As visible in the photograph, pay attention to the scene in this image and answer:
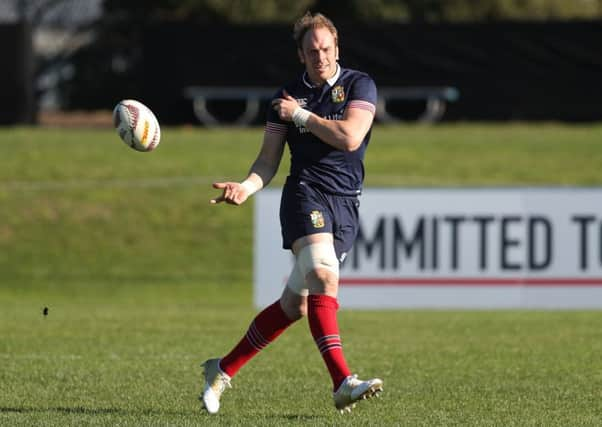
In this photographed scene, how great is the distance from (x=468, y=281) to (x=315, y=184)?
9111 millimetres

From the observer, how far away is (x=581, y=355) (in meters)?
10.5

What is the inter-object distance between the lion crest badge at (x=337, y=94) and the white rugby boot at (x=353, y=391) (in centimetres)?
155

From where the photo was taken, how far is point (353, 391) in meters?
7.13

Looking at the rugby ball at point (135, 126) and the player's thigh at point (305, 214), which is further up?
the rugby ball at point (135, 126)

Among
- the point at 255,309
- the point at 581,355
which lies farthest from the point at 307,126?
the point at 255,309

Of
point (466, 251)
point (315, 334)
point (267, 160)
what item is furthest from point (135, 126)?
point (466, 251)

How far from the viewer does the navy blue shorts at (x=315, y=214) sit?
761 cm

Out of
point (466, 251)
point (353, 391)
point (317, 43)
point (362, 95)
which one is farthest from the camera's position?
point (466, 251)

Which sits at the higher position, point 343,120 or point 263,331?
point 343,120

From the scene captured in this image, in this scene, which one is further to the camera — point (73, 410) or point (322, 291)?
point (73, 410)

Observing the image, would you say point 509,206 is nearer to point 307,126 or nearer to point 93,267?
point 93,267

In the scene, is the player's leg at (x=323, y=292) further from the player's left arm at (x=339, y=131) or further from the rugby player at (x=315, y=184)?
the player's left arm at (x=339, y=131)

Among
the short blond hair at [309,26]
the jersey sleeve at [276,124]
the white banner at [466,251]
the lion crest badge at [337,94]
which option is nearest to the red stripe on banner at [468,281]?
the white banner at [466,251]

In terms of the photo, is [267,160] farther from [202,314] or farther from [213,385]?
[202,314]
